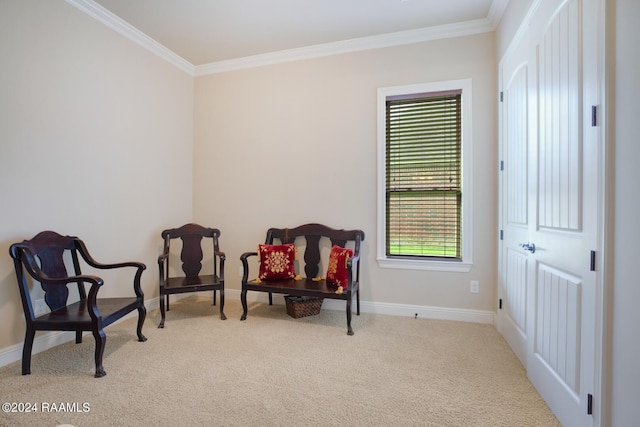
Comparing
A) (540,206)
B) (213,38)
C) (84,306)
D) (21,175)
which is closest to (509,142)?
(540,206)

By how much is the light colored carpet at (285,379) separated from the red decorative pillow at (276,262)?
511mm

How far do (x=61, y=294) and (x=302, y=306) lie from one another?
2012 millimetres

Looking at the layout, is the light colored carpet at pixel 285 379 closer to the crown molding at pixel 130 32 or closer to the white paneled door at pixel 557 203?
the white paneled door at pixel 557 203

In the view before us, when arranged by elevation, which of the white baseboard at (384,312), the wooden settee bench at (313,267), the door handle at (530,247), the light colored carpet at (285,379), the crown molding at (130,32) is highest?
the crown molding at (130,32)

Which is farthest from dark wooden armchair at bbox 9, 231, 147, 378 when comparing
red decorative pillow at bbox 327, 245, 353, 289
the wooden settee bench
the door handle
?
the door handle

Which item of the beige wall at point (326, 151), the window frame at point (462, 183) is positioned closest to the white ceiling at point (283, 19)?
the beige wall at point (326, 151)

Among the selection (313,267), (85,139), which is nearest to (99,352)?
(85,139)

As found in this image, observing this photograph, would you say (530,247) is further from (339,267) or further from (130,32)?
(130,32)

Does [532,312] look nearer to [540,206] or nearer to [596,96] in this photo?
[540,206]

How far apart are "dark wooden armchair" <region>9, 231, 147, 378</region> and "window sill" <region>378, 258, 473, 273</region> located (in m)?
2.35

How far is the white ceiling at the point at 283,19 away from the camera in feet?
8.79

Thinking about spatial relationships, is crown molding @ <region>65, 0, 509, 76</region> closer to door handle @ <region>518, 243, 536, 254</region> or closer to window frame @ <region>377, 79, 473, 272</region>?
window frame @ <region>377, 79, 473, 272</region>

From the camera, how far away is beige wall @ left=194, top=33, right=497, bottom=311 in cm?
298

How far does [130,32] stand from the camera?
3076 millimetres
